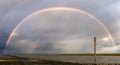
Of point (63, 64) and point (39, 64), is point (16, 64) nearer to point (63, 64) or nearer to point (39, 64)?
point (39, 64)

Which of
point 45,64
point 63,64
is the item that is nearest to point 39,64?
point 45,64

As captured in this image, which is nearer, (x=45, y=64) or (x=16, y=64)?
(x=16, y=64)

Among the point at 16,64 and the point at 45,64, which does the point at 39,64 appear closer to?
the point at 45,64

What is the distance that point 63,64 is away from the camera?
232 feet

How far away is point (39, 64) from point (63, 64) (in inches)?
285

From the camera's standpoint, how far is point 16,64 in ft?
211

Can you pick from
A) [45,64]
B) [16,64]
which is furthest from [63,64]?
[16,64]

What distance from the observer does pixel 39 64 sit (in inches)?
2832

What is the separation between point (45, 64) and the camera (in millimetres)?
72500

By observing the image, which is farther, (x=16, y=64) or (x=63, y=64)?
(x=63, y=64)

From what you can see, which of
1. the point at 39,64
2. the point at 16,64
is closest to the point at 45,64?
the point at 39,64

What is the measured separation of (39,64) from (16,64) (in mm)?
9486

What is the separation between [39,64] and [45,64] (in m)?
1.84

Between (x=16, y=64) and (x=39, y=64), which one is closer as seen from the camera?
(x=16, y=64)
